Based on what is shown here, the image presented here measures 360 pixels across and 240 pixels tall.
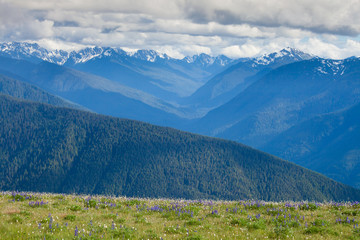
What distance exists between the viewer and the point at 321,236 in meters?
16.6

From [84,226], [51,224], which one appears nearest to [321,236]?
[84,226]

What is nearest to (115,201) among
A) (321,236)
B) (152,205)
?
(152,205)

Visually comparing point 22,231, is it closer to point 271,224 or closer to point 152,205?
point 152,205

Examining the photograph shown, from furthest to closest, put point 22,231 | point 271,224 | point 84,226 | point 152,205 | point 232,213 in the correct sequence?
point 152,205 < point 232,213 < point 271,224 < point 84,226 < point 22,231

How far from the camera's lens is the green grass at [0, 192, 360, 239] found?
1644 centimetres

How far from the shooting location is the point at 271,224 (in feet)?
61.7

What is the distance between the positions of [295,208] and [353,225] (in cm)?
446

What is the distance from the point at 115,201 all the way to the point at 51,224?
7.68 meters

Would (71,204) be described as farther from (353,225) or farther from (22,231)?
(353,225)

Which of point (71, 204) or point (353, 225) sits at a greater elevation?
point (353, 225)

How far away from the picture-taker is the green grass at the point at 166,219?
16.4m

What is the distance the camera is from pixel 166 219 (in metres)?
20.0

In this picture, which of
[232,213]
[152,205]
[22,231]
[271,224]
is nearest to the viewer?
[22,231]

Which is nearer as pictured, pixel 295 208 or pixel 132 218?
pixel 132 218
